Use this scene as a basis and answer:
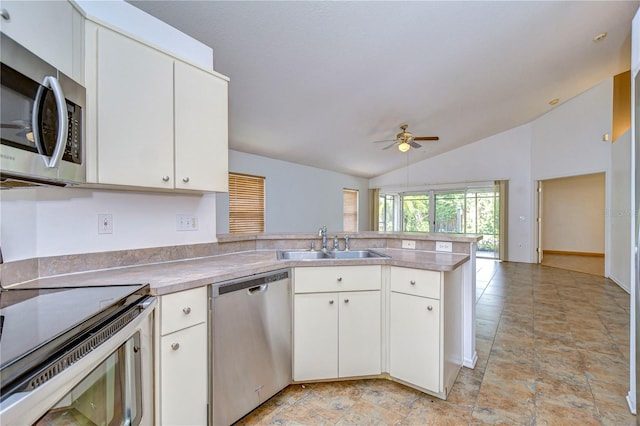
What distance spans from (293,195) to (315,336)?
14.8ft

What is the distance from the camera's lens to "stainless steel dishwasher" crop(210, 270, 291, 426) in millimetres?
1502

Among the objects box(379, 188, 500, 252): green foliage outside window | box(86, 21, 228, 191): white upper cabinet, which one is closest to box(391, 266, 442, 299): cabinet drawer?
box(86, 21, 228, 191): white upper cabinet

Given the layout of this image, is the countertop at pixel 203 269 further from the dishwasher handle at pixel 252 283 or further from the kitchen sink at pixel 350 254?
the kitchen sink at pixel 350 254

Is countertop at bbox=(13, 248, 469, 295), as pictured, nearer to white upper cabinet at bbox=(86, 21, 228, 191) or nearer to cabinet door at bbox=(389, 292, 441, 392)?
cabinet door at bbox=(389, 292, 441, 392)

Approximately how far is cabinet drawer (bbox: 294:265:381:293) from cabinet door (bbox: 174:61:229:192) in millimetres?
794

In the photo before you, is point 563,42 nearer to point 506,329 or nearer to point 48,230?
point 506,329

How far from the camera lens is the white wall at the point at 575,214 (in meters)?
7.49

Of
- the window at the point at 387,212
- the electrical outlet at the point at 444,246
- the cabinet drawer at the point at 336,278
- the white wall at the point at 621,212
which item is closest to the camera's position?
the cabinet drawer at the point at 336,278

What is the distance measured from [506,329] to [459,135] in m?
4.79

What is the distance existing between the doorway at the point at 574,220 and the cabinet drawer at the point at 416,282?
22.9 feet

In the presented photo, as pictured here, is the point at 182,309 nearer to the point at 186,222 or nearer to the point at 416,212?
the point at 186,222

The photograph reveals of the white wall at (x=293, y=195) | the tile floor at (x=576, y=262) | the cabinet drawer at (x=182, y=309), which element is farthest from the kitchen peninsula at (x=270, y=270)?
the tile floor at (x=576, y=262)

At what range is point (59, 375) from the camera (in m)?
0.71

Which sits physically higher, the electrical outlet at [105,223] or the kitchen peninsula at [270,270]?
the electrical outlet at [105,223]
